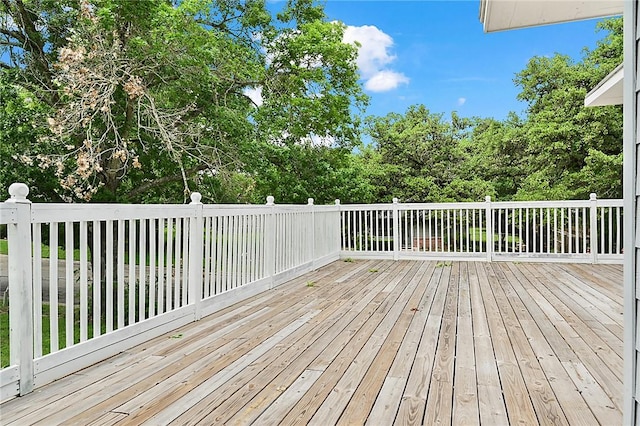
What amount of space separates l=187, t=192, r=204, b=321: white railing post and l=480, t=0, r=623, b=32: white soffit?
8.23 ft

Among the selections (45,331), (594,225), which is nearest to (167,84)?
(45,331)

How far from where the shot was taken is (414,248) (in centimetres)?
827

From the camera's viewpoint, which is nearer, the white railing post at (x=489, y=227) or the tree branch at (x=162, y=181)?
the tree branch at (x=162, y=181)

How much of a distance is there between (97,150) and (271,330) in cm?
422

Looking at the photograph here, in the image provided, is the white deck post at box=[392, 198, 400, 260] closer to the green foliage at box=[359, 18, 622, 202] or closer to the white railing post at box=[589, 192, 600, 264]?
the white railing post at box=[589, 192, 600, 264]

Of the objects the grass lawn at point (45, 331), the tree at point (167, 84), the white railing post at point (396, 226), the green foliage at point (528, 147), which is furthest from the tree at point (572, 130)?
the grass lawn at point (45, 331)

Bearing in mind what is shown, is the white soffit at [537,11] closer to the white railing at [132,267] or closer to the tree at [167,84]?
the white railing at [132,267]

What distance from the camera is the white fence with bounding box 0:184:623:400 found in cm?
221

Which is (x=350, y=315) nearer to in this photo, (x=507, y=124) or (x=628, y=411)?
(x=628, y=411)

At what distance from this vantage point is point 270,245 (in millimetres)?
5148

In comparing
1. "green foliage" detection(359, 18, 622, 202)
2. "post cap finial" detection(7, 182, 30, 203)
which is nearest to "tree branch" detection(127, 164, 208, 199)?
"post cap finial" detection(7, 182, 30, 203)

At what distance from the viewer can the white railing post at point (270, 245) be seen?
16.7 feet

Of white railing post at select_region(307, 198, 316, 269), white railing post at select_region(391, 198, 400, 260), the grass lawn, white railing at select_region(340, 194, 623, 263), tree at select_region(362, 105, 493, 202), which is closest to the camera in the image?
the grass lawn

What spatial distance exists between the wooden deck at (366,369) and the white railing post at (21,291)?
6.6 inches
